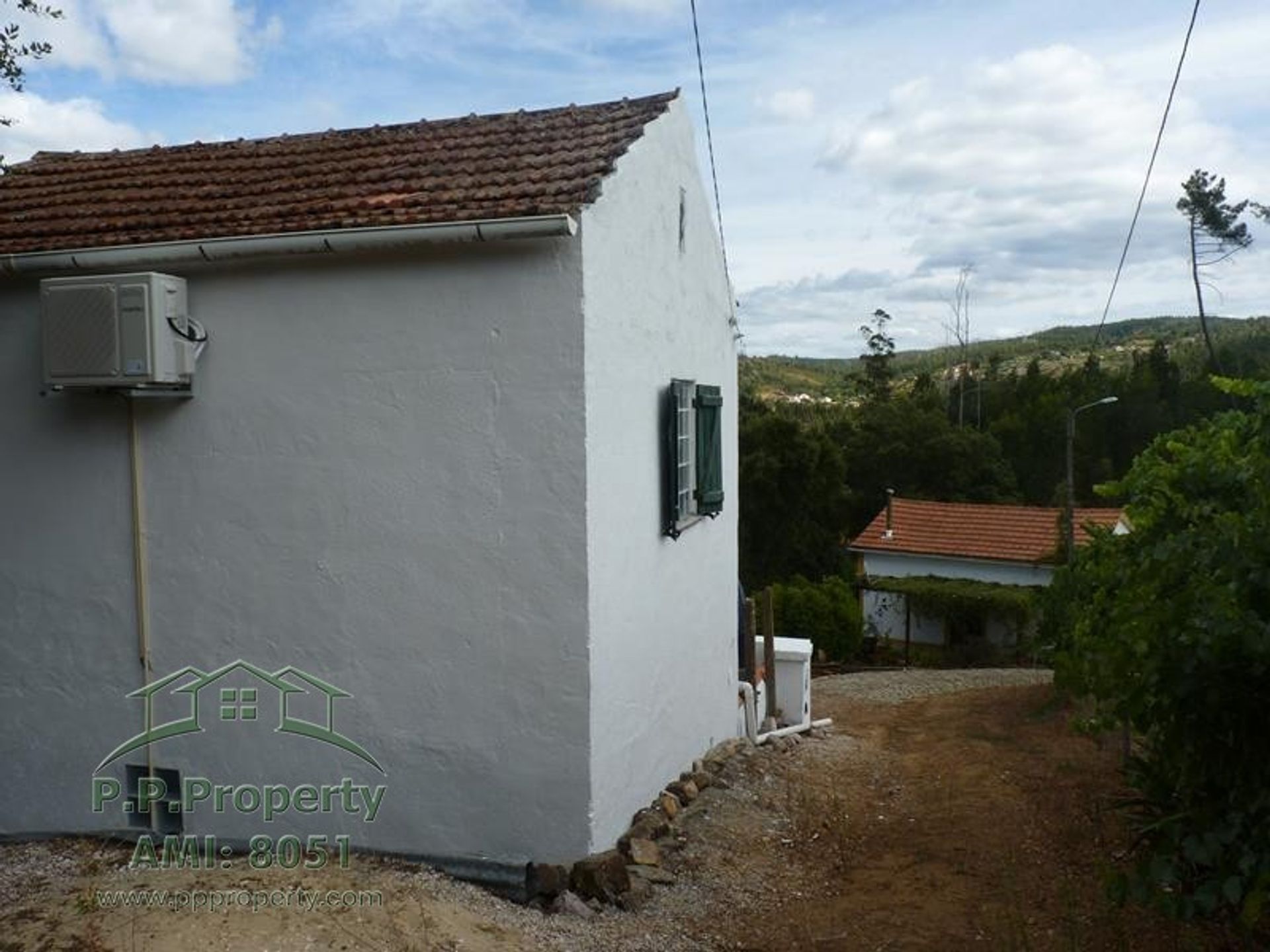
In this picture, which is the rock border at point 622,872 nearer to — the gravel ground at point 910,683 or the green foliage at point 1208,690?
the green foliage at point 1208,690

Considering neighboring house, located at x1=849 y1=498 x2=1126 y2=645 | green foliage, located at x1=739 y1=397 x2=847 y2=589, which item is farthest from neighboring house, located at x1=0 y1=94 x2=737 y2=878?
green foliage, located at x1=739 y1=397 x2=847 y2=589

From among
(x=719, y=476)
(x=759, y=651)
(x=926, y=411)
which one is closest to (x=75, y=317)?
(x=719, y=476)

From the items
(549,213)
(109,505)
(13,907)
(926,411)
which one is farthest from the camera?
(926,411)

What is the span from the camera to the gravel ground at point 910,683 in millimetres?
16578

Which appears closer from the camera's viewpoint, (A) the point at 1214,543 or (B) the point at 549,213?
(A) the point at 1214,543

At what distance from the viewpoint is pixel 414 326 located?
6.15 m

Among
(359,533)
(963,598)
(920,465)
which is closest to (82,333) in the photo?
(359,533)

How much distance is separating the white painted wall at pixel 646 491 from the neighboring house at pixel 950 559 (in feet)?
57.4

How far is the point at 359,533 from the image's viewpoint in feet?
20.7

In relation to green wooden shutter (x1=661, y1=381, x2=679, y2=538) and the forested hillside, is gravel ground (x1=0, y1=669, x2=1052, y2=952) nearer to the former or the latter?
green wooden shutter (x1=661, y1=381, x2=679, y2=538)

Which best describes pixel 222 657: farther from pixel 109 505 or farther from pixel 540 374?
pixel 540 374

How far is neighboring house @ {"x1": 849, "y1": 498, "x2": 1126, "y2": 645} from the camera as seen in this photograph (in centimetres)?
2564

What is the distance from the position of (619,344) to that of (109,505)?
133 inches

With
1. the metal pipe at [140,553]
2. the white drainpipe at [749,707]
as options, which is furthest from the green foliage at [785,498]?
the metal pipe at [140,553]
